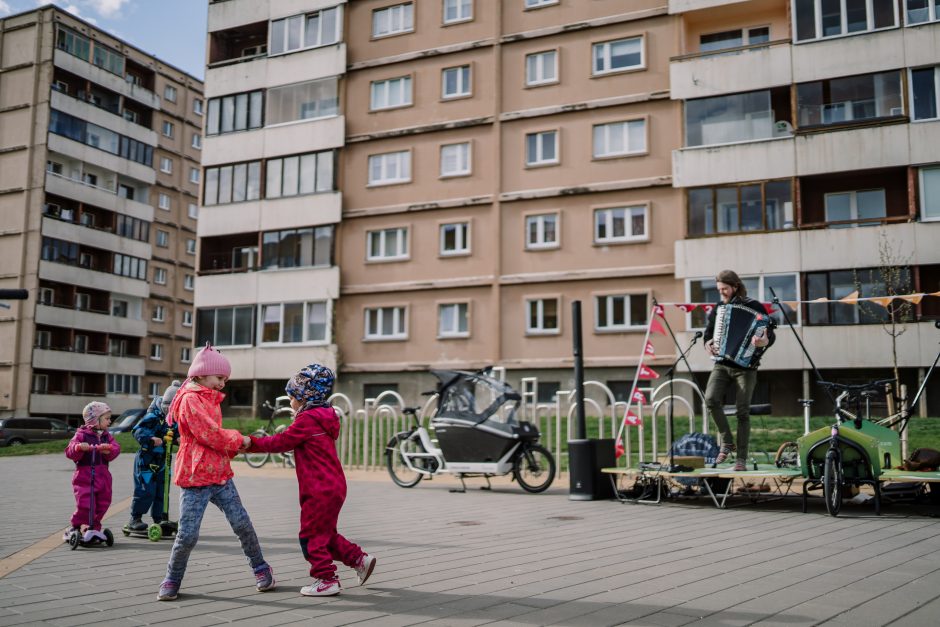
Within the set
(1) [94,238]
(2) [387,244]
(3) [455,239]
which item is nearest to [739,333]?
(3) [455,239]

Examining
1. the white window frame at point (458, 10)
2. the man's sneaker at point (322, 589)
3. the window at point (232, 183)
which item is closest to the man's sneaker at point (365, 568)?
the man's sneaker at point (322, 589)

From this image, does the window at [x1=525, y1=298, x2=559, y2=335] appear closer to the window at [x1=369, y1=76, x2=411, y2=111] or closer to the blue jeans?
the window at [x1=369, y1=76, x2=411, y2=111]

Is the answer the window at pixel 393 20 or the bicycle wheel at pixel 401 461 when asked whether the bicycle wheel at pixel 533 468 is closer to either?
the bicycle wheel at pixel 401 461

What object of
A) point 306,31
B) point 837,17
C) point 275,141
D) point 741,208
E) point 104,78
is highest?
point 104,78

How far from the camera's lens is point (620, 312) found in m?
34.1

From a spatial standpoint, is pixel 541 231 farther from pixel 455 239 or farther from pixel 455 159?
pixel 455 159

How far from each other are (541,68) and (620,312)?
416 inches

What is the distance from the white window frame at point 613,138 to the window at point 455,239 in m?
6.07

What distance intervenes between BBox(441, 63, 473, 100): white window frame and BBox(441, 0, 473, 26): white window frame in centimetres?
204

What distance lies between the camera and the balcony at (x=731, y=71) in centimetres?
3166

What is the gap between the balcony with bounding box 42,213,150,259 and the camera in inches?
2325

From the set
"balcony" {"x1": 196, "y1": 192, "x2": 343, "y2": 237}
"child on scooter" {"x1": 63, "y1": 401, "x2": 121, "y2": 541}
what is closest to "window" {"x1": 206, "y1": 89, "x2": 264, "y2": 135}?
"balcony" {"x1": 196, "y1": 192, "x2": 343, "y2": 237}

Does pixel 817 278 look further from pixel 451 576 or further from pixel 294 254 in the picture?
pixel 451 576

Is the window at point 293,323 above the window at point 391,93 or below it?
below
